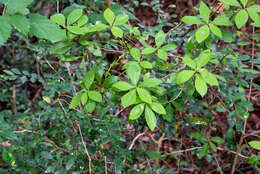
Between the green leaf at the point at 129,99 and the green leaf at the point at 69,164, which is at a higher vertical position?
the green leaf at the point at 129,99

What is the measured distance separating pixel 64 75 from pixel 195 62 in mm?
779

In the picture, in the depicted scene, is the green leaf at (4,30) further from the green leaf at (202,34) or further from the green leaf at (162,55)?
the green leaf at (202,34)

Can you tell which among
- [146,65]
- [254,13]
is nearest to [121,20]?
[146,65]

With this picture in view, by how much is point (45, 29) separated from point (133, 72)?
1.31ft

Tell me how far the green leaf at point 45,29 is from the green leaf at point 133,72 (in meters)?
0.30

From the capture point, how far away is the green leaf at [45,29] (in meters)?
0.95

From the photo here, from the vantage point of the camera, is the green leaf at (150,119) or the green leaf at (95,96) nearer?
the green leaf at (150,119)

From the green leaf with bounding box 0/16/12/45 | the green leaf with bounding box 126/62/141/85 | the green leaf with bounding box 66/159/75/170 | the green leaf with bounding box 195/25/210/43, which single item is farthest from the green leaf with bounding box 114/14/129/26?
the green leaf with bounding box 66/159/75/170

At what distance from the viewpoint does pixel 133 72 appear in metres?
0.92

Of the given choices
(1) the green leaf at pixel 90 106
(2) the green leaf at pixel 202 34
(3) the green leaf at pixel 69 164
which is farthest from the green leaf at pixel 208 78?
(3) the green leaf at pixel 69 164

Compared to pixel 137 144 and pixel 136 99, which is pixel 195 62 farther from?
pixel 137 144

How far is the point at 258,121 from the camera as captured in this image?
2750mm

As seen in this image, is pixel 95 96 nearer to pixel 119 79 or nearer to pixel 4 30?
Result: pixel 119 79

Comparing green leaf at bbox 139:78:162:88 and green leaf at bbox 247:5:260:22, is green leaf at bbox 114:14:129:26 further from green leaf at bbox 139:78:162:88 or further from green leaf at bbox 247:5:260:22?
green leaf at bbox 247:5:260:22
